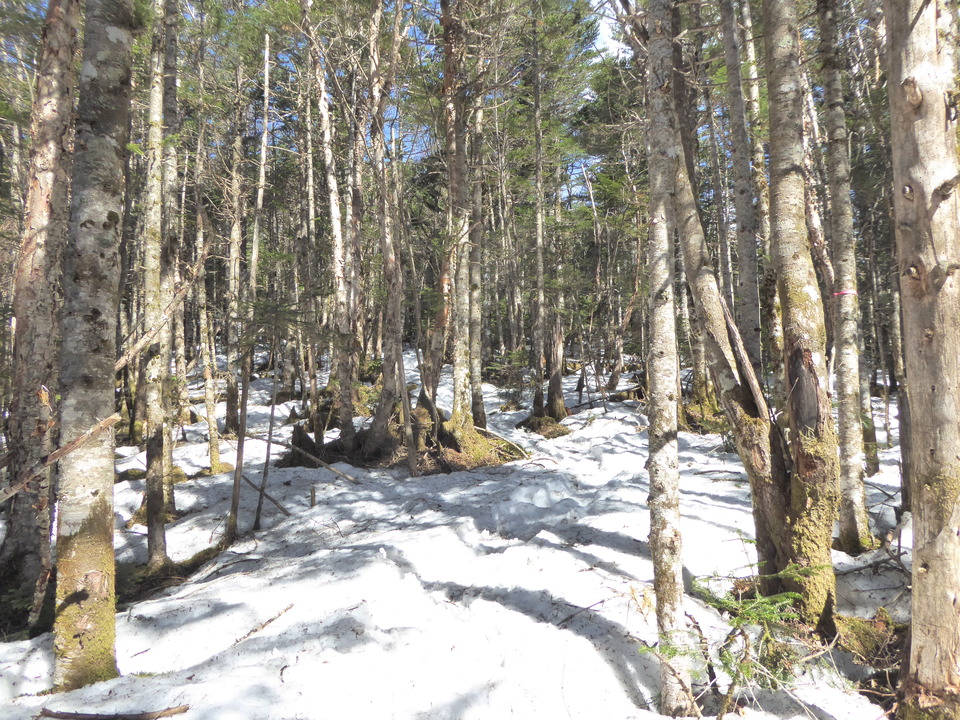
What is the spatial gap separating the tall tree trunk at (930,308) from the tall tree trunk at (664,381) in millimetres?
1083

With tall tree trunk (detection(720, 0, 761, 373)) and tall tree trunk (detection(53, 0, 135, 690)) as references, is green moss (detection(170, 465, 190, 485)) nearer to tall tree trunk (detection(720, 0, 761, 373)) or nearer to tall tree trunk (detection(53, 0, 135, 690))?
tall tree trunk (detection(53, 0, 135, 690))

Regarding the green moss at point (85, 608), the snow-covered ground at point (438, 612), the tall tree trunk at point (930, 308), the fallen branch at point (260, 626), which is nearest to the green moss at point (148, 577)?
the snow-covered ground at point (438, 612)

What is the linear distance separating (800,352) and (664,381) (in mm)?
986

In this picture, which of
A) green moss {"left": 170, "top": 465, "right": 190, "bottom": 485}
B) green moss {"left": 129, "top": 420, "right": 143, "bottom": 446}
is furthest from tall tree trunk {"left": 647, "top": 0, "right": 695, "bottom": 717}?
green moss {"left": 129, "top": 420, "right": 143, "bottom": 446}

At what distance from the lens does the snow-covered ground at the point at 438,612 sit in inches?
111

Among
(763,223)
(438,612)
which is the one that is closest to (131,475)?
(438,612)

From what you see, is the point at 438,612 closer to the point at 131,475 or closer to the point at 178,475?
the point at 178,475

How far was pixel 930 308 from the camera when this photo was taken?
2400mm

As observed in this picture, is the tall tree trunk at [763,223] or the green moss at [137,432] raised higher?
the tall tree trunk at [763,223]

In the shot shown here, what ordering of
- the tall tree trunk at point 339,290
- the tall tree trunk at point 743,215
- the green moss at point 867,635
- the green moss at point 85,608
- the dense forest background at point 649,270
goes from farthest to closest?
the tall tree trunk at point 339,290 → the tall tree trunk at point 743,215 → the green moss at point 867,635 → the green moss at point 85,608 → the dense forest background at point 649,270

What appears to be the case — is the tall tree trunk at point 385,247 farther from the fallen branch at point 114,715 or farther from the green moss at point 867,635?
the green moss at point 867,635

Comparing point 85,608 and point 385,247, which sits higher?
point 385,247

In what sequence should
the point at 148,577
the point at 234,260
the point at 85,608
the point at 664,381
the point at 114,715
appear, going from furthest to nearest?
1. the point at 234,260
2. the point at 148,577
3. the point at 664,381
4. the point at 85,608
5. the point at 114,715

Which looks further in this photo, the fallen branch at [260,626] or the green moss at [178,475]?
the green moss at [178,475]
